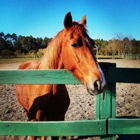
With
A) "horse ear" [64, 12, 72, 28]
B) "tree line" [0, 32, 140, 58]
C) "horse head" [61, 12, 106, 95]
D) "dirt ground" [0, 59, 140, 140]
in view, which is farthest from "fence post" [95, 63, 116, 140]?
"tree line" [0, 32, 140, 58]

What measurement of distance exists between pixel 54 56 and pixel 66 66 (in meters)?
0.43

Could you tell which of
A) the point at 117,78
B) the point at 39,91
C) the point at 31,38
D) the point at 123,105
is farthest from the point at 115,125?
the point at 31,38

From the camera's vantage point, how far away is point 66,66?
88.4 inches

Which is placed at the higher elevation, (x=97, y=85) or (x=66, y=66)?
(x=66, y=66)

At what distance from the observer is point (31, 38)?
5706 cm

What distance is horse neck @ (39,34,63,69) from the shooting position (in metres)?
2.54

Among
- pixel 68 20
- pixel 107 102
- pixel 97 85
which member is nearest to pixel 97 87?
pixel 97 85

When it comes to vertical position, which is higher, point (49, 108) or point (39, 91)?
point (39, 91)

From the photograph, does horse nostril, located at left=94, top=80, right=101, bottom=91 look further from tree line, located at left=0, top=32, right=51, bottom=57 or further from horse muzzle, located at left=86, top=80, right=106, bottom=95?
tree line, located at left=0, top=32, right=51, bottom=57

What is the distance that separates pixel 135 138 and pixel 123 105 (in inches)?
80.3

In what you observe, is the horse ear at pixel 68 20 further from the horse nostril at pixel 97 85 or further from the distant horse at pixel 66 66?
the horse nostril at pixel 97 85

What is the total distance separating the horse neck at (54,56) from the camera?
2.54 m

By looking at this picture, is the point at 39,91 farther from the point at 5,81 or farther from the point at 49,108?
the point at 5,81

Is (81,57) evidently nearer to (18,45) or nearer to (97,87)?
(97,87)
